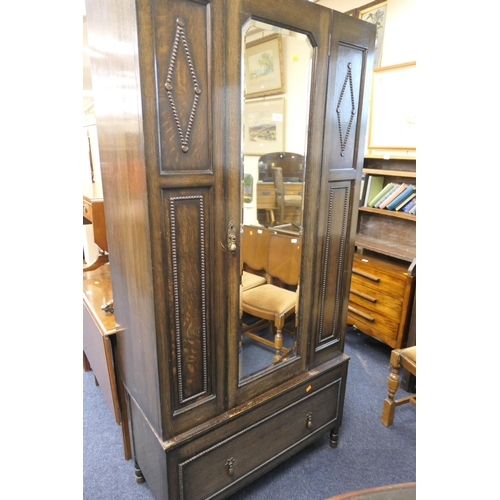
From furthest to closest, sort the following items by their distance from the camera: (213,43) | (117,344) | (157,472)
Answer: (117,344) < (157,472) < (213,43)

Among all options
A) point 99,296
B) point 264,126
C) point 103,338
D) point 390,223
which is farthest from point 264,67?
point 390,223

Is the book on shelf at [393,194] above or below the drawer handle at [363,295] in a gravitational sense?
above

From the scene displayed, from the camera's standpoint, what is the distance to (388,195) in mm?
2539

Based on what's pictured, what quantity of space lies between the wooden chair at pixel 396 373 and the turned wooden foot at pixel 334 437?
367 mm

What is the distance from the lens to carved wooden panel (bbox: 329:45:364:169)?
122 cm

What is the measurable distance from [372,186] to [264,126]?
172 centimetres

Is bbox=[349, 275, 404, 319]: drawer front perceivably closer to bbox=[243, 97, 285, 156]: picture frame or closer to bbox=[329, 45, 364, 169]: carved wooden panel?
bbox=[329, 45, 364, 169]: carved wooden panel

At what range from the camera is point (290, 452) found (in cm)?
154

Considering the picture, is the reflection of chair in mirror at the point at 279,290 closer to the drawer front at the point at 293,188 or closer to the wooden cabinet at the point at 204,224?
the wooden cabinet at the point at 204,224

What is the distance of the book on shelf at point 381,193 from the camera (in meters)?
2.55

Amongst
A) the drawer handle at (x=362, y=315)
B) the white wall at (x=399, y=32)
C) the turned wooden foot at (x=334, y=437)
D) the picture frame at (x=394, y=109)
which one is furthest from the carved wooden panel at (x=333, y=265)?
the white wall at (x=399, y=32)
